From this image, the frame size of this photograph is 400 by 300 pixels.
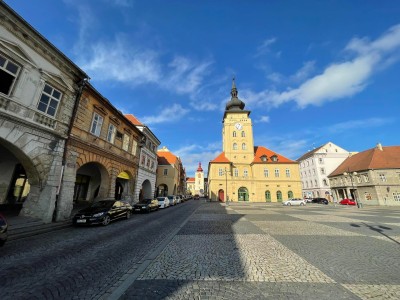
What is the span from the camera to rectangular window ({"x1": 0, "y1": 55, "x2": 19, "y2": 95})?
962 cm

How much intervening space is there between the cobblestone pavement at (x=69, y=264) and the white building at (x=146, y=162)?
16.2 metres

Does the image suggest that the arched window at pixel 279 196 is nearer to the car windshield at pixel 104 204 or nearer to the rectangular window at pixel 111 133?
the rectangular window at pixel 111 133

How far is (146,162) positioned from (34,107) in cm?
1771

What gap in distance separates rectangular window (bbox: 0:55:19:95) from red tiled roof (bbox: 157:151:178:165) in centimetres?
3836

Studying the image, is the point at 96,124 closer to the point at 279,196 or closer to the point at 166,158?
the point at 166,158

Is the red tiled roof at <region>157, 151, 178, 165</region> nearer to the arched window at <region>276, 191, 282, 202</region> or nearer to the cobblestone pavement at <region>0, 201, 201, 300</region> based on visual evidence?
the arched window at <region>276, 191, 282, 202</region>

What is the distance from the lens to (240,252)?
21.3 feet

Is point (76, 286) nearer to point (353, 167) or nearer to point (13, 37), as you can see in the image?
point (13, 37)

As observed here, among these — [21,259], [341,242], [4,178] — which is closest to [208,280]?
[21,259]

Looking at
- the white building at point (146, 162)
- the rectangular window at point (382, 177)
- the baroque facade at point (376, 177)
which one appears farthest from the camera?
the rectangular window at point (382, 177)

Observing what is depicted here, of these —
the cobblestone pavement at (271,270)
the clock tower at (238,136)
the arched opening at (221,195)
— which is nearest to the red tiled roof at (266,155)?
the clock tower at (238,136)

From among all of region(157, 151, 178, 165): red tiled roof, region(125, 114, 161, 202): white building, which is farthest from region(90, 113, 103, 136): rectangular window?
region(157, 151, 178, 165): red tiled roof

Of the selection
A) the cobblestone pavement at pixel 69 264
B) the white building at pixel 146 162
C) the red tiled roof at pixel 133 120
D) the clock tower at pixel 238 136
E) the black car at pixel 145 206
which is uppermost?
the clock tower at pixel 238 136

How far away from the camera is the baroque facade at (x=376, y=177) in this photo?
3966 cm
